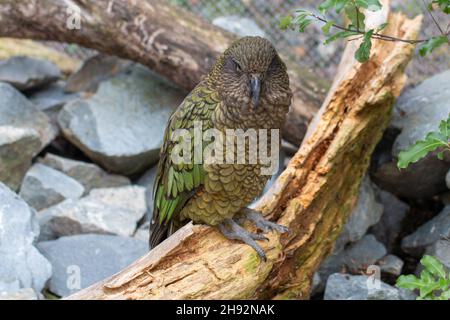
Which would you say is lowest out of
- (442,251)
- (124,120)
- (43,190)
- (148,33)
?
(43,190)

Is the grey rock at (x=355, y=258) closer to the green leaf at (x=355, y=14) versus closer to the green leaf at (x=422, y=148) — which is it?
the green leaf at (x=422, y=148)

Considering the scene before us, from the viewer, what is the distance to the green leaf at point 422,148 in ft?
10.7

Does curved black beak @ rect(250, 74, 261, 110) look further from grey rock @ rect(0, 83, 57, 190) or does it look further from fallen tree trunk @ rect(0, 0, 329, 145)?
grey rock @ rect(0, 83, 57, 190)

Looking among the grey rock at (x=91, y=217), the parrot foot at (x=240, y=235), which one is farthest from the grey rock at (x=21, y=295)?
the grey rock at (x=91, y=217)

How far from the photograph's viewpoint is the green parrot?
3.55 meters

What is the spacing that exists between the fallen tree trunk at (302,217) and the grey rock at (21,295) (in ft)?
2.51

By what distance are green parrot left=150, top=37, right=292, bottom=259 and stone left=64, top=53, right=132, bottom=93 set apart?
9.07ft

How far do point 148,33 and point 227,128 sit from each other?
2.36 metres

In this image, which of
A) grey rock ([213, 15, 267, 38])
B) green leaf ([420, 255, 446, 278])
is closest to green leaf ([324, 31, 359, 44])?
green leaf ([420, 255, 446, 278])

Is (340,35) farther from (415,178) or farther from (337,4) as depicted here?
(415,178)

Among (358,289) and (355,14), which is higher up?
(355,14)

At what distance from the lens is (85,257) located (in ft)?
16.2

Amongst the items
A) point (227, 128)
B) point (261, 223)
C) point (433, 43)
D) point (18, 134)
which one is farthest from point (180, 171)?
point (18, 134)
